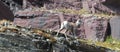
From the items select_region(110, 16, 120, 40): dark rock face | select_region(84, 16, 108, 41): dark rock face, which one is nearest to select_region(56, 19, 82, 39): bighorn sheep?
select_region(84, 16, 108, 41): dark rock face

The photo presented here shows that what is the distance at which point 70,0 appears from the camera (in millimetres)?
20766

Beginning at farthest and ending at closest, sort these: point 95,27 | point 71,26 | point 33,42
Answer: point 95,27 → point 71,26 → point 33,42

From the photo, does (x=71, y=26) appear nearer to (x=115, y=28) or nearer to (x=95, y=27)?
(x=95, y=27)

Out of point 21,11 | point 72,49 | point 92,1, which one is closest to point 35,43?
point 72,49

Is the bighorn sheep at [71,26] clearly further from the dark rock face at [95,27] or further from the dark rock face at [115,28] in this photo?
the dark rock face at [115,28]

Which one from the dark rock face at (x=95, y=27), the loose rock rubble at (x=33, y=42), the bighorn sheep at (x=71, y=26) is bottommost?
the dark rock face at (x=95, y=27)

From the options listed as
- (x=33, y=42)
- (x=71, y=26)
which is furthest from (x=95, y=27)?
(x=33, y=42)

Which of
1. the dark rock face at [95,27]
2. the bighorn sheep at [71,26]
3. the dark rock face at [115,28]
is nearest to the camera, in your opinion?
the bighorn sheep at [71,26]

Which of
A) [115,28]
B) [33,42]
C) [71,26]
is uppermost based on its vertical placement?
[33,42]

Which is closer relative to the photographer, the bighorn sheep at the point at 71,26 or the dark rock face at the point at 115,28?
the bighorn sheep at the point at 71,26

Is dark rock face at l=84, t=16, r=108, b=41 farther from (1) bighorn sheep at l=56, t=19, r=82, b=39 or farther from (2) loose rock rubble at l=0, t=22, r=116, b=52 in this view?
(2) loose rock rubble at l=0, t=22, r=116, b=52

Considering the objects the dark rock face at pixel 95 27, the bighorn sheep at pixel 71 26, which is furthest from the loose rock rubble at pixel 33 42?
the dark rock face at pixel 95 27

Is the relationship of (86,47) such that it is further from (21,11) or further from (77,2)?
A: (77,2)

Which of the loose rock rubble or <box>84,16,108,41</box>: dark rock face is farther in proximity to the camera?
<box>84,16,108,41</box>: dark rock face
